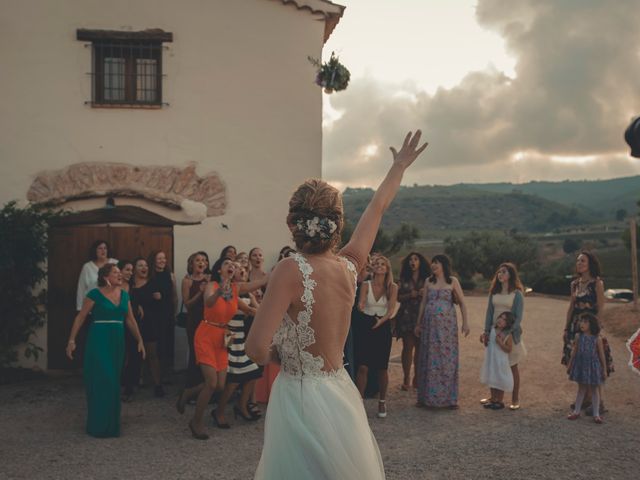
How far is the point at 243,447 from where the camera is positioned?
6.60m

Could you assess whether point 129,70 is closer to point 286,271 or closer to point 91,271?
point 91,271

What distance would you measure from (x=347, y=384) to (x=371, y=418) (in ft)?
16.6

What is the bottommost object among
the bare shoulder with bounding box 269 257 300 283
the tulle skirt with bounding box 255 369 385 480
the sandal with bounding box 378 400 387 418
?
the sandal with bounding box 378 400 387 418

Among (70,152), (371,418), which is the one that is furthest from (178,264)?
(371,418)

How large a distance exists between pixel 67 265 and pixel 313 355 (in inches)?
323

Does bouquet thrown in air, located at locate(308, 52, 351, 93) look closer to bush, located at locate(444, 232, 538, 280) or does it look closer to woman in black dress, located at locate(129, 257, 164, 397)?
woman in black dress, located at locate(129, 257, 164, 397)

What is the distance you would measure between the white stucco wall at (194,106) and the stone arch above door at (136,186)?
15 cm

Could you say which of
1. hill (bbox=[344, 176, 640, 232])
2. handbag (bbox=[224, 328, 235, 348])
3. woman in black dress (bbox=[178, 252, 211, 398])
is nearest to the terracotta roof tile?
woman in black dress (bbox=[178, 252, 211, 398])

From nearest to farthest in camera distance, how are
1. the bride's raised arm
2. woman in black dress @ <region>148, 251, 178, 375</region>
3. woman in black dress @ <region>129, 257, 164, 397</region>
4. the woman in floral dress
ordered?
1. the bride's raised arm
2. the woman in floral dress
3. woman in black dress @ <region>129, 257, 164, 397</region>
4. woman in black dress @ <region>148, 251, 178, 375</region>

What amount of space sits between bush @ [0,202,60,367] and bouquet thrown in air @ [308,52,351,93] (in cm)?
455

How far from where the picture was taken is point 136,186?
33.4 feet

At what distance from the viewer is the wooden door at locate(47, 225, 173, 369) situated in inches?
395

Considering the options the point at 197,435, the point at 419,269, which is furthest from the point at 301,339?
the point at 419,269

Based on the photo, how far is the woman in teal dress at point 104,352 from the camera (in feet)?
23.2
